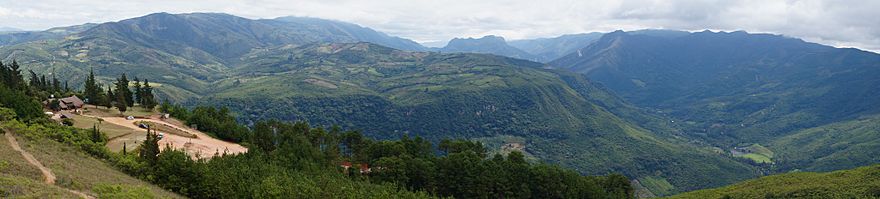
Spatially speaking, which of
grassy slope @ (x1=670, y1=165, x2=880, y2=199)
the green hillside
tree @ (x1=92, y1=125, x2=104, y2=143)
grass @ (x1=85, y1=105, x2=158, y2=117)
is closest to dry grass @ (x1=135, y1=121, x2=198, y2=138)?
grass @ (x1=85, y1=105, x2=158, y2=117)

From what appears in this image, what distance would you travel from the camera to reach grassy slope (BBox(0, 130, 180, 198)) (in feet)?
133

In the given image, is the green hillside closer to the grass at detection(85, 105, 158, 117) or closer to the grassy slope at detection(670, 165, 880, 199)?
the grass at detection(85, 105, 158, 117)

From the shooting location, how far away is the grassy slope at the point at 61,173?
133 ft

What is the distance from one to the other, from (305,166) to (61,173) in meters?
36.0

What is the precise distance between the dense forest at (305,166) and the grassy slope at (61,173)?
3784 mm

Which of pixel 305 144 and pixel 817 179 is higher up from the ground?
pixel 305 144

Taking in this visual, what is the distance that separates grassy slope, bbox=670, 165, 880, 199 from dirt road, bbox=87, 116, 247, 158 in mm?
107672

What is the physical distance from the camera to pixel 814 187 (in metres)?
121

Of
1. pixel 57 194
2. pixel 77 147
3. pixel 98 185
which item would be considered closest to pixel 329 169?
pixel 77 147

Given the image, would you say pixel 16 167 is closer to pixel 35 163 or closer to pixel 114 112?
pixel 35 163

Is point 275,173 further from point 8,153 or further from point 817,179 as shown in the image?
point 817,179

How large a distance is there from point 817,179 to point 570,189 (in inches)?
2903

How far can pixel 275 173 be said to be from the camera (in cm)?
7006

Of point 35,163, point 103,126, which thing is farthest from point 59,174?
point 103,126
